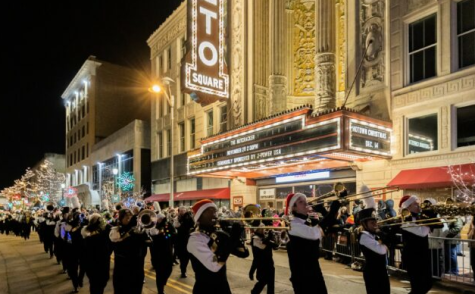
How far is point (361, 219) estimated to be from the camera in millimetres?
6145

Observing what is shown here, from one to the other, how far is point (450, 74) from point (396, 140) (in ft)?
10.3

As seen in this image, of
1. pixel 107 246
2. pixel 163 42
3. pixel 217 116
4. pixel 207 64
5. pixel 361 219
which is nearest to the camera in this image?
pixel 361 219

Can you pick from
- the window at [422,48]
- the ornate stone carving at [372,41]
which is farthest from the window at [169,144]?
the window at [422,48]

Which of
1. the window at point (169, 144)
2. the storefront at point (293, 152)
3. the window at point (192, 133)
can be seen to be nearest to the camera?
the storefront at point (293, 152)

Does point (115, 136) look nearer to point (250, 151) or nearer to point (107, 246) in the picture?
point (250, 151)

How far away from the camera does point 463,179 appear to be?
1337cm

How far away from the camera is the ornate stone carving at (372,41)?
1720 cm

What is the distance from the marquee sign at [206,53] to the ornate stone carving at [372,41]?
9.37m

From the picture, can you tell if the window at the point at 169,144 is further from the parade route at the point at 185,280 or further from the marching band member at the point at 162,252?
the marching band member at the point at 162,252

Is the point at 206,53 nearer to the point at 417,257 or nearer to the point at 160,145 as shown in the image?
the point at 160,145

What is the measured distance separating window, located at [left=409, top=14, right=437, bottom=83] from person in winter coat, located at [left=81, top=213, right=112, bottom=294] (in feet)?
42.2

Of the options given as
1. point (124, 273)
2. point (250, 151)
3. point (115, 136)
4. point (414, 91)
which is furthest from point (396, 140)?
point (115, 136)

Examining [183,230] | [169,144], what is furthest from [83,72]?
[183,230]

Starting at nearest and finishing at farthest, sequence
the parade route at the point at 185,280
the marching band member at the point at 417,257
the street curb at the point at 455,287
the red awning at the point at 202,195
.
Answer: the marching band member at the point at 417,257, the street curb at the point at 455,287, the parade route at the point at 185,280, the red awning at the point at 202,195
